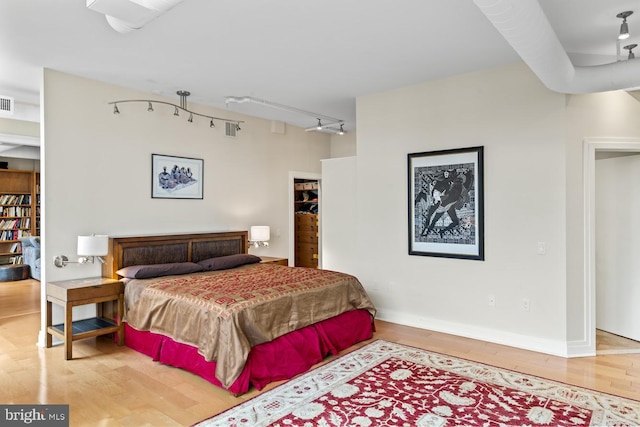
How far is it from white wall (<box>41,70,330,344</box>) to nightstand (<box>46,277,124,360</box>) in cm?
33

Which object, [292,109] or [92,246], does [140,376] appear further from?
[292,109]

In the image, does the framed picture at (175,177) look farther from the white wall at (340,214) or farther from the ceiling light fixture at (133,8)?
the ceiling light fixture at (133,8)

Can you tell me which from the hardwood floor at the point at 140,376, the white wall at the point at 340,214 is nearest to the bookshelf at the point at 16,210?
the hardwood floor at the point at 140,376

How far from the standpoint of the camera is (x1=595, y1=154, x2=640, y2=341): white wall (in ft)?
14.0

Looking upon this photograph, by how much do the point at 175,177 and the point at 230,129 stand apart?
1.15 metres

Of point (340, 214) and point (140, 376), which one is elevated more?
point (340, 214)

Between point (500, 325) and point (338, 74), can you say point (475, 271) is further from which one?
point (338, 74)

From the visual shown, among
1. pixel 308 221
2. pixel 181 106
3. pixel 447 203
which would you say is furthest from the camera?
pixel 308 221

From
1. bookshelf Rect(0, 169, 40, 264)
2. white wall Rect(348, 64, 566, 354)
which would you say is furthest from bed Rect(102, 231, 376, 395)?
bookshelf Rect(0, 169, 40, 264)

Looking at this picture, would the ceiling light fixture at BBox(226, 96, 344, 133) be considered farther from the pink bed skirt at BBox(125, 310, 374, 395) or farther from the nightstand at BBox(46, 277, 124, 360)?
the pink bed skirt at BBox(125, 310, 374, 395)

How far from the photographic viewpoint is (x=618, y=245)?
439cm

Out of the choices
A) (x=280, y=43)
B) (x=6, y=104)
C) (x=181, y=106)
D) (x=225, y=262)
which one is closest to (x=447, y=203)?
(x=280, y=43)

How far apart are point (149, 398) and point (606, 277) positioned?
15.7ft

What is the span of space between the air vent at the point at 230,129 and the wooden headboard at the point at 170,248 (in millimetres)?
1432
